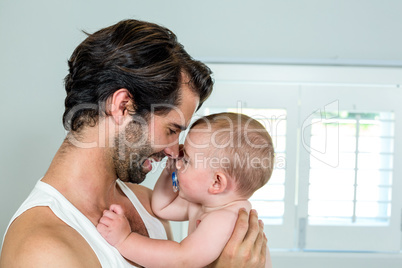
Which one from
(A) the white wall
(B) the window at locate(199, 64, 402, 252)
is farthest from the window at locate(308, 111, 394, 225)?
(A) the white wall

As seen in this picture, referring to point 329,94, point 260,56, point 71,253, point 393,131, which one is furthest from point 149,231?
point 393,131

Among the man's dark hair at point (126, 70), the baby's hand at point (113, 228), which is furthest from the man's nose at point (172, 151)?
the baby's hand at point (113, 228)

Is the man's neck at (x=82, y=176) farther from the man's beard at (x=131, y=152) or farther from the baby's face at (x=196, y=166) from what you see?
the baby's face at (x=196, y=166)

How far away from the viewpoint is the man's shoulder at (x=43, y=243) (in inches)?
32.0

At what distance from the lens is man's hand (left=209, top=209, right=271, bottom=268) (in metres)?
1.06

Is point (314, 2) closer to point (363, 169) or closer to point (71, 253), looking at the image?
point (363, 169)

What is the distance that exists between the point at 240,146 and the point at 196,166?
0.13m

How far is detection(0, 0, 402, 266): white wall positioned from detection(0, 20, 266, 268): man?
2.76ft

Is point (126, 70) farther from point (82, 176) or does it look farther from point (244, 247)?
point (244, 247)

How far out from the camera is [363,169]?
2.02 m

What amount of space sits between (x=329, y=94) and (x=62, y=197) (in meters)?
1.39

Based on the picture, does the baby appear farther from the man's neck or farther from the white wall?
the white wall

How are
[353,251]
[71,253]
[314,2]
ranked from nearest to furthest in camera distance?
[71,253] → [314,2] → [353,251]

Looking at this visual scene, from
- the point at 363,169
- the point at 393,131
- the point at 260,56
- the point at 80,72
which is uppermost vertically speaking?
the point at 260,56
